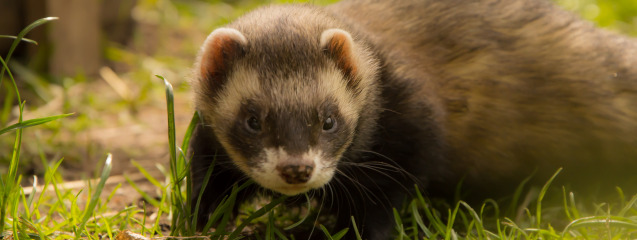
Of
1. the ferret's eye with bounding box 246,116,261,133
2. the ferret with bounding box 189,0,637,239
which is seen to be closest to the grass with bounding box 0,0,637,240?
the ferret with bounding box 189,0,637,239

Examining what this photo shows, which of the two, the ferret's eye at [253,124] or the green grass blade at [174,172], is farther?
the green grass blade at [174,172]

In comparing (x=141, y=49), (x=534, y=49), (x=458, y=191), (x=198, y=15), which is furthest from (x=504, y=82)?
(x=198, y=15)

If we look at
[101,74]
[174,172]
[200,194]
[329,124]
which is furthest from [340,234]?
[101,74]

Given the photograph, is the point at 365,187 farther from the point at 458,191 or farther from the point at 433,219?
the point at 458,191

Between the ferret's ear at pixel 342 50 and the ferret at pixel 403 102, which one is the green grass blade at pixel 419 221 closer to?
the ferret at pixel 403 102

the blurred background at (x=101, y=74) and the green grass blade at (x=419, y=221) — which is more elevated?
the green grass blade at (x=419, y=221)

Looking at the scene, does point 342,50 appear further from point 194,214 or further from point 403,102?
point 194,214

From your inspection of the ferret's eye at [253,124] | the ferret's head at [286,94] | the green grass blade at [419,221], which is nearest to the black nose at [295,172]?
the ferret's head at [286,94]
